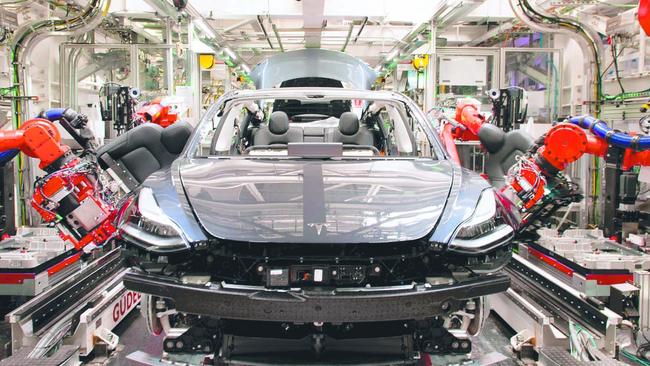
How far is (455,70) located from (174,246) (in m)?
7.19

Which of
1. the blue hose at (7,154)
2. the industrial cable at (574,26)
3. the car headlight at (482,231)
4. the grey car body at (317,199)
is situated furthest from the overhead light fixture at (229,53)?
the car headlight at (482,231)

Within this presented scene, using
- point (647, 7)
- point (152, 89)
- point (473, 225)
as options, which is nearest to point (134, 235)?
point (473, 225)

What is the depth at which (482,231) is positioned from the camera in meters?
2.19

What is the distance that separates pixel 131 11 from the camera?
784cm

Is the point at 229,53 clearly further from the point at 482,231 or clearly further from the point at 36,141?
the point at 482,231

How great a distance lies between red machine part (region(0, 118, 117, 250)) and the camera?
3.28 meters

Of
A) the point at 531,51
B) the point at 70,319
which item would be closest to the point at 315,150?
the point at 70,319

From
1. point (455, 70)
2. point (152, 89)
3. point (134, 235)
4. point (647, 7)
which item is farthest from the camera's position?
point (152, 89)

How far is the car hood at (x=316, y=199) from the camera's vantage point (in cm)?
204

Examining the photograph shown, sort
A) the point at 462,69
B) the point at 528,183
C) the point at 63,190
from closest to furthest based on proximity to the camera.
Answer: the point at 63,190 < the point at 528,183 < the point at 462,69

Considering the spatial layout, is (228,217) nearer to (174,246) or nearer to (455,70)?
(174,246)

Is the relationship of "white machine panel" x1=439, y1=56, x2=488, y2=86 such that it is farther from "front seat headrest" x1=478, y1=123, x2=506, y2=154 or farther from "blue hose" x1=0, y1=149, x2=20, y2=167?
"blue hose" x1=0, y1=149, x2=20, y2=167

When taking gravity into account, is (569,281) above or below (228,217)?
below

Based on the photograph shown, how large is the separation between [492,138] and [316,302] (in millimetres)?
3248
